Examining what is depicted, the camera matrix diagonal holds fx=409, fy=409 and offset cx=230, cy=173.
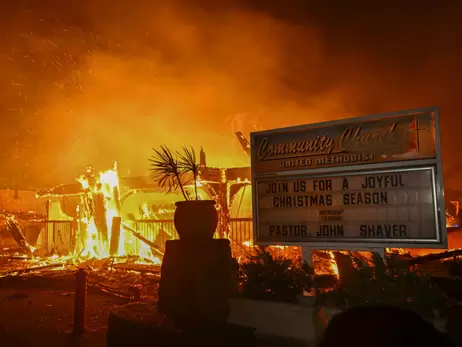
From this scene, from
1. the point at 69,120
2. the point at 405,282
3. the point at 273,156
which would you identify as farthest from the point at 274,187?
the point at 69,120

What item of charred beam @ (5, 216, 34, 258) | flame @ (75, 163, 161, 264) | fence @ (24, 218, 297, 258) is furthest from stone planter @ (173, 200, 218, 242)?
charred beam @ (5, 216, 34, 258)

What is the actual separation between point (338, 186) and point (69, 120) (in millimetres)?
27783

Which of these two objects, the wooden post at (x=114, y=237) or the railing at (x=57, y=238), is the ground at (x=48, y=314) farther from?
the railing at (x=57, y=238)

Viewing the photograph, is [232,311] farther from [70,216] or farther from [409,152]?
[70,216]

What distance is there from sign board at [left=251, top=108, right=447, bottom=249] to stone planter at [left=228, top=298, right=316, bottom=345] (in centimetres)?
125

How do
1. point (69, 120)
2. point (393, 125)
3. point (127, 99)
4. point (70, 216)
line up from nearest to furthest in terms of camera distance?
1. point (393, 125)
2. point (70, 216)
3. point (127, 99)
4. point (69, 120)

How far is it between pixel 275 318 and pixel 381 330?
411 cm

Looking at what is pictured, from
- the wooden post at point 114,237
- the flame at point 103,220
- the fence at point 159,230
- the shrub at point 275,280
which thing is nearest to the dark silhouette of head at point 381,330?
the shrub at point 275,280

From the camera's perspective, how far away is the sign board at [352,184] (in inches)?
231

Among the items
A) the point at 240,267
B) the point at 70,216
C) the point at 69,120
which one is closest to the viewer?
the point at 240,267

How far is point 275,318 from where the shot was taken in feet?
19.1

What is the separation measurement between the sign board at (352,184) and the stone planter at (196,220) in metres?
1.08

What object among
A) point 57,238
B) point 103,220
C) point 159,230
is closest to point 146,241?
point 159,230

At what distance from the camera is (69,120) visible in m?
30.3
